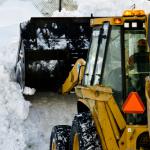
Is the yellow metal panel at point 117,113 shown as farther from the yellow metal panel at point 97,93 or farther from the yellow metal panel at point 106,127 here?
the yellow metal panel at point 106,127

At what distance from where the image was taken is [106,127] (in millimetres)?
5305

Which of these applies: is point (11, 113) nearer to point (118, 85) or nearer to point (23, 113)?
point (23, 113)

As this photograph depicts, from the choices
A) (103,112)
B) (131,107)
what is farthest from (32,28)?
(131,107)

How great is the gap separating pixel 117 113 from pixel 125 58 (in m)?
0.56

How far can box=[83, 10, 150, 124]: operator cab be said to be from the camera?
5.16 m

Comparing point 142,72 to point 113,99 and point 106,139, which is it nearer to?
point 113,99

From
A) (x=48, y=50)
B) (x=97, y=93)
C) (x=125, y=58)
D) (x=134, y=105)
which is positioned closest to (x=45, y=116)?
(x=48, y=50)

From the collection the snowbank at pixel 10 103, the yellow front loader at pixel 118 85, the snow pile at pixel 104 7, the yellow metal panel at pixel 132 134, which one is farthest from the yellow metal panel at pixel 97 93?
the snow pile at pixel 104 7

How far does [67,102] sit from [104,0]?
21.9 feet

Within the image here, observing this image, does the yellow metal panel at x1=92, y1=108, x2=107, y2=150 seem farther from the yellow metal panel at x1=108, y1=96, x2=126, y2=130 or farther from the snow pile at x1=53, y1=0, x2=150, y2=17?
the snow pile at x1=53, y1=0, x2=150, y2=17

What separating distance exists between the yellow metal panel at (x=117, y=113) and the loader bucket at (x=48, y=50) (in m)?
4.98

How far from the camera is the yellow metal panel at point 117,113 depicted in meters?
5.05

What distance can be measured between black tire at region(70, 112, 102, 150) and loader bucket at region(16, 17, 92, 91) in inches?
154

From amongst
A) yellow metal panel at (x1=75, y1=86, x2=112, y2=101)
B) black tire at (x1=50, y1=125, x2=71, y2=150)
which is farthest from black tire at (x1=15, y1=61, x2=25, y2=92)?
yellow metal panel at (x1=75, y1=86, x2=112, y2=101)
